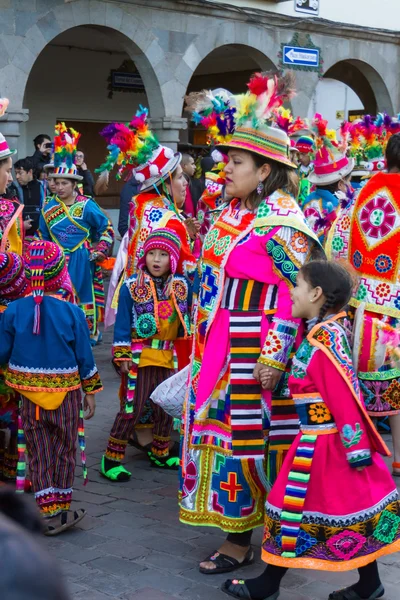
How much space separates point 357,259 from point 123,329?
1421 mm

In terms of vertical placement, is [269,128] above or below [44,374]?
above

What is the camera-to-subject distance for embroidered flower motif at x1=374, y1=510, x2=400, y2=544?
3.61 meters

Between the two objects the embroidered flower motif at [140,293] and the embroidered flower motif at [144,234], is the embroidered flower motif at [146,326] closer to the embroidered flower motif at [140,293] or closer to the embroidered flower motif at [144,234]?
the embroidered flower motif at [140,293]

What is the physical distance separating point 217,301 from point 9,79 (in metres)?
8.58

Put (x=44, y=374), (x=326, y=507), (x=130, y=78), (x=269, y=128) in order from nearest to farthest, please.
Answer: (x=326, y=507)
(x=269, y=128)
(x=44, y=374)
(x=130, y=78)

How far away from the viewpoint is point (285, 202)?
408 cm

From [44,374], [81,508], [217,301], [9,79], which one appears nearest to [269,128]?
[217,301]

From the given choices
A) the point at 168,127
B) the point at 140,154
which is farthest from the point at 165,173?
the point at 168,127

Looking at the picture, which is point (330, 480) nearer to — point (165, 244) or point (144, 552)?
point (144, 552)

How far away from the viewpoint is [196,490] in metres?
4.18

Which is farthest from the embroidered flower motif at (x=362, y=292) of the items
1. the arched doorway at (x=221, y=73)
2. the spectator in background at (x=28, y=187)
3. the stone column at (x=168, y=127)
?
the arched doorway at (x=221, y=73)

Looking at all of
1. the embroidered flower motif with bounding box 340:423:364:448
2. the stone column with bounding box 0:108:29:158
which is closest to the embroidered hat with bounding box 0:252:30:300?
the embroidered flower motif with bounding box 340:423:364:448

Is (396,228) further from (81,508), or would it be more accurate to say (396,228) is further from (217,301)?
(81,508)

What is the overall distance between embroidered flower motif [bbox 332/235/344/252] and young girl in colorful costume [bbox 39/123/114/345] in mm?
3598
